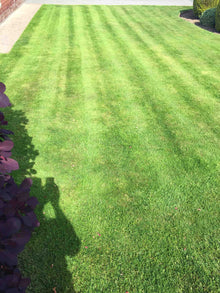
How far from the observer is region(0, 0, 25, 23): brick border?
50.7 ft

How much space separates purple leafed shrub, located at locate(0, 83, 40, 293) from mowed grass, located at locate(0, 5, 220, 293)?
2.22 m

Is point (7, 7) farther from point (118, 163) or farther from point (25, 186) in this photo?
point (25, 186)

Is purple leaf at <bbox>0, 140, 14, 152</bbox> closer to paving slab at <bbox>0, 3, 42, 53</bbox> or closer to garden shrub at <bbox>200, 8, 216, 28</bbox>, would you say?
paving slab at <bbox>0, 3, 42, 53</bbox>

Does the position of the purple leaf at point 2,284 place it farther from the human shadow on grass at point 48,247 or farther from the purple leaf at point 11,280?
the human shadow on grass at point 48,247

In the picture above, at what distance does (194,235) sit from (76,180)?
8.70 feet

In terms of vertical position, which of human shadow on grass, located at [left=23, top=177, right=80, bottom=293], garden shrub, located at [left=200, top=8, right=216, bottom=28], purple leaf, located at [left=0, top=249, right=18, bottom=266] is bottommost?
human shadow on grass, located at [left=23, top=177, right=80, bottom=293]

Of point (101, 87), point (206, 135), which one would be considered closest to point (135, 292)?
point (206, 135)

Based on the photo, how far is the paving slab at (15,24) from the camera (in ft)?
41.7

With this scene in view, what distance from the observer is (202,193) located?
16.8 feet

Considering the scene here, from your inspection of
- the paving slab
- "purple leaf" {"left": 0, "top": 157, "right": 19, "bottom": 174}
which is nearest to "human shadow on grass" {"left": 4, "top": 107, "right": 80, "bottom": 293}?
"purple leaf" {"left": 0, "top": 157, "right": 19, "bottom": 174}

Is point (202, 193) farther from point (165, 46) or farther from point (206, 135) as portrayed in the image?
point (165, 46)

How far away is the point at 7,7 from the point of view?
53.8 ft

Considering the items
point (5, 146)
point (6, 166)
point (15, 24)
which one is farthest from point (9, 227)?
point (15, 24)

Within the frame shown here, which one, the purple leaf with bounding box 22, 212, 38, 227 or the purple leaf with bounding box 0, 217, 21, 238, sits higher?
the purple leaf with bounding box 0, 217, 21, 238
